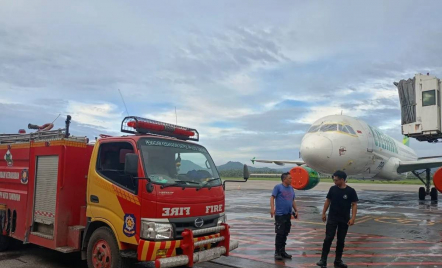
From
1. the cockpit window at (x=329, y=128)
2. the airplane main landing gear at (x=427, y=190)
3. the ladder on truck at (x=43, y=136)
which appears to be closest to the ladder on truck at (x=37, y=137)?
the ladder on truck at (x=43, y=136)

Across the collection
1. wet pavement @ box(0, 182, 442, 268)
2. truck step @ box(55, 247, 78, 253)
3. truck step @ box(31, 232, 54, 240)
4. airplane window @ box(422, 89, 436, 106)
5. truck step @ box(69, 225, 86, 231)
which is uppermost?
airplane window @ box(422, 89, 436, 106)

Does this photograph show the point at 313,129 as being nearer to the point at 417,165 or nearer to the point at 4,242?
the point at 417,165

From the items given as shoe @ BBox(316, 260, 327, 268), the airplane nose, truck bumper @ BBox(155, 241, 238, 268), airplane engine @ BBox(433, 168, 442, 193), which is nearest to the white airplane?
the airplane nose

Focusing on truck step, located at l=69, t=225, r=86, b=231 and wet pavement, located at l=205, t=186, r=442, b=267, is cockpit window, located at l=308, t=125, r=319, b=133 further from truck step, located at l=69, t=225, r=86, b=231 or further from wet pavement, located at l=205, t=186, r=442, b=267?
truck step, located at l=69, t=225, r=86, b=231

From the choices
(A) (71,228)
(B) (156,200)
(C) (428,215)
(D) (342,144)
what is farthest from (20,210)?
(C) (428,215)

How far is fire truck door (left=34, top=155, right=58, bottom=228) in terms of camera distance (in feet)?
20.2

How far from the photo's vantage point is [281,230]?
724 cm

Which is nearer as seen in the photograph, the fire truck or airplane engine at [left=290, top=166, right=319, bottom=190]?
the fire truck

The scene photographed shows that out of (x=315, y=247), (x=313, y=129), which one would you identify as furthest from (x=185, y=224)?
(x=313, y=129)

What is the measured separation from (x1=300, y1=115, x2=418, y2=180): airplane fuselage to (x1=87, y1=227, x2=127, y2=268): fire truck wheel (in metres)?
11.4

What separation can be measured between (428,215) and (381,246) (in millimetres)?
7411

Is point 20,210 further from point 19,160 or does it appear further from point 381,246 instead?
point 381,246

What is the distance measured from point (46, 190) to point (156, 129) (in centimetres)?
222

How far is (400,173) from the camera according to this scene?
21688 millimetres
